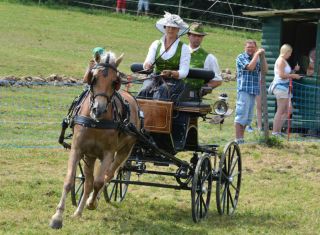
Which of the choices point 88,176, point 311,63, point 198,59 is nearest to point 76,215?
point 88,176

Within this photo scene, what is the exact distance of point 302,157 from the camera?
13953 mm

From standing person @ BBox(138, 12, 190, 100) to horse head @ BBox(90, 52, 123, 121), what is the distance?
3.74 ft

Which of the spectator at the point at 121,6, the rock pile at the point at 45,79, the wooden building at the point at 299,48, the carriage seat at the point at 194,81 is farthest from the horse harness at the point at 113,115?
the spectator at the point at 121,6

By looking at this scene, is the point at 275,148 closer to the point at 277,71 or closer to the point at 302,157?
the point at 302,157

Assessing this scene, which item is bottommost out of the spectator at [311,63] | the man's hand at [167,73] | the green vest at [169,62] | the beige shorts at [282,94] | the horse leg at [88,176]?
the horse leg at [88,176]

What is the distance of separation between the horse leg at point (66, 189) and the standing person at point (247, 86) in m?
6.60

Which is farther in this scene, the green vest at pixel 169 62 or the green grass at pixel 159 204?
the green vest at pixel 169 62

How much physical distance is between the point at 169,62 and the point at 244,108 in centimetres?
538

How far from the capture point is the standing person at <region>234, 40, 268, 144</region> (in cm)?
1474

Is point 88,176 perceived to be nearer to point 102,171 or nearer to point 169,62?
point 102,171

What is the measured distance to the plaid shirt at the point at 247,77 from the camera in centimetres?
1505

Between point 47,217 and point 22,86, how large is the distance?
11.8m

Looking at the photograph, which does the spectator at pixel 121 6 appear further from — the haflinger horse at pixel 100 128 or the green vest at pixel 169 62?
the haflinger horse at pixel 100 128

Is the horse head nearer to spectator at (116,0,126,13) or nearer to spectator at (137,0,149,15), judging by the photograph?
spectator at (116,0,126,13)
